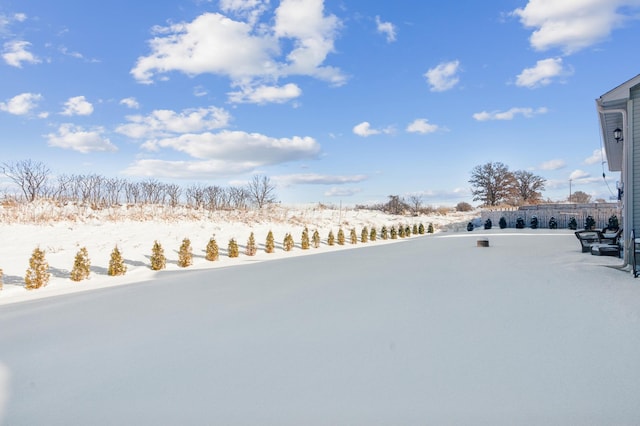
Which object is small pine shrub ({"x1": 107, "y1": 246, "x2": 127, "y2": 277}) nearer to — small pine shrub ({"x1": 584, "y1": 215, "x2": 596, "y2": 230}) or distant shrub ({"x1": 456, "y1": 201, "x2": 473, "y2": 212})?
small pine shrub ({"x1": 584, "y1": 215, "x2": 596, "y2": 230})

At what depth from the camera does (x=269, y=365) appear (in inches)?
135

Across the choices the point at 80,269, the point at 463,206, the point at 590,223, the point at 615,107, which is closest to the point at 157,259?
the point at 80,269

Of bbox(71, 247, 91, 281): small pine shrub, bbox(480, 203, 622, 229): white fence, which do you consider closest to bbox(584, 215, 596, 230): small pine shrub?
bbox(480, 203, 622, 229): white fence

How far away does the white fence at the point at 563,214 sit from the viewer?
20.6 m

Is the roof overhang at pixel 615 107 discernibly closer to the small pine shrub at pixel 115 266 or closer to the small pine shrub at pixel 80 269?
the small pine shrub at pixel 115 266

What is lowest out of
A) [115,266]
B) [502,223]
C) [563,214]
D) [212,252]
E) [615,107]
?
[115,266]

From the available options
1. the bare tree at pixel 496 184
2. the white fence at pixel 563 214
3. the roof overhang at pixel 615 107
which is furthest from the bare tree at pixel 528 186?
the roof overhang at pixel 615 107

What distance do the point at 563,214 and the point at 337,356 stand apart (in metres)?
23.6

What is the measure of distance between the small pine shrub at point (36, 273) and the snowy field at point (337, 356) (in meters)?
A: 3.20

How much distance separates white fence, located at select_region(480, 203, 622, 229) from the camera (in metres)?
20.6

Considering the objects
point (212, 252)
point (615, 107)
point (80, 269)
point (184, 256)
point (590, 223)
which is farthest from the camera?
point (590, 223)

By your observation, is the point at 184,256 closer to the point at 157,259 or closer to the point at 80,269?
the point at 157,259

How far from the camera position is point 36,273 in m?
9.15

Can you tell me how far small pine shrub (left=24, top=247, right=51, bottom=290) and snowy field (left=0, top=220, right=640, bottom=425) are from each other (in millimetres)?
3197
